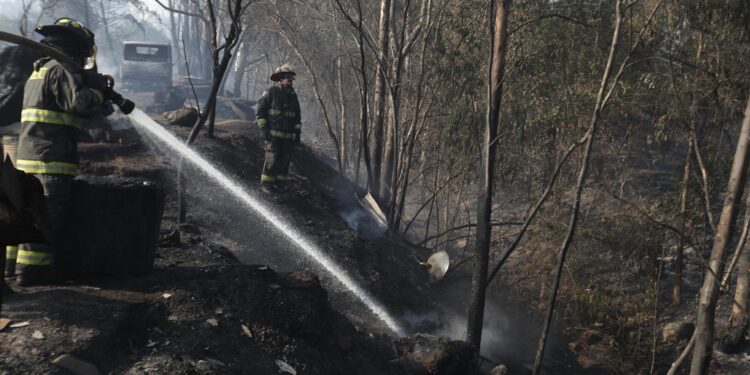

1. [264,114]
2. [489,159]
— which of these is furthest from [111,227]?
[264,114]

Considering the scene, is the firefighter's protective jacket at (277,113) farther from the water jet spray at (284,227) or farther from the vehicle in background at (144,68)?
the vehicle in background at (144,68)

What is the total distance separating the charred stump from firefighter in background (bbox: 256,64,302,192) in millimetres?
4112

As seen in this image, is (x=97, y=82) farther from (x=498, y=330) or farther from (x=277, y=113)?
(x=498, y=330)

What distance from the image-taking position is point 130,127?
1009 cm

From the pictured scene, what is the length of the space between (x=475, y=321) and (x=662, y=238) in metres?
4.45

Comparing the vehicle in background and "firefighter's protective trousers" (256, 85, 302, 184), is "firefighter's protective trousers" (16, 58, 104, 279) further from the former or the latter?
the vehicle in background

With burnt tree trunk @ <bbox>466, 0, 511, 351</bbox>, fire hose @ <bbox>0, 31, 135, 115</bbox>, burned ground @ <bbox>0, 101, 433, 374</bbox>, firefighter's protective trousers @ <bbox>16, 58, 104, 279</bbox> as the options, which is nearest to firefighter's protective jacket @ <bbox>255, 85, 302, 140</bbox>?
burned ground @ <bbox>0, 101, 433, 374</bbox>

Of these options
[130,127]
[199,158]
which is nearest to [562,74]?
[199,158]

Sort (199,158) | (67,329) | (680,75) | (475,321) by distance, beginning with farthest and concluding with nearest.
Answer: (199,158) → (680,75) → (475,321) → (67,329)

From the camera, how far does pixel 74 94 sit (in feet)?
13.5

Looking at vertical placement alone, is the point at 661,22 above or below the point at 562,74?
above

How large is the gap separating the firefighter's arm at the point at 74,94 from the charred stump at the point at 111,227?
0.54m

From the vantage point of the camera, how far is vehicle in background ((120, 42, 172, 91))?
22344mm

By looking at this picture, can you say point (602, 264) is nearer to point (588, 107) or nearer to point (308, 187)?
point (588, 107)
